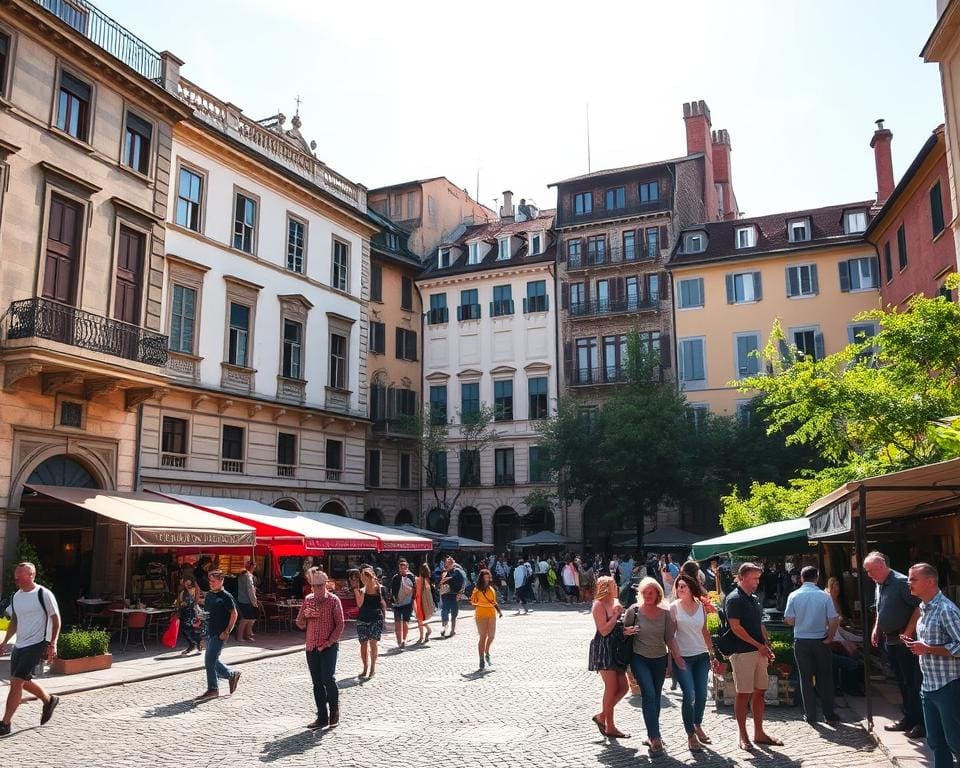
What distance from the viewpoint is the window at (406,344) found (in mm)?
43125

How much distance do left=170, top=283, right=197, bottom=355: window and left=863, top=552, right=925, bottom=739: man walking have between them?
68.6 feet

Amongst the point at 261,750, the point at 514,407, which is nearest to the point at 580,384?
the point at 514,407

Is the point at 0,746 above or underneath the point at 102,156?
underneath

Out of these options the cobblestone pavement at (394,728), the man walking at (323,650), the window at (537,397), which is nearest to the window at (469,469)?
the window at (537,397)

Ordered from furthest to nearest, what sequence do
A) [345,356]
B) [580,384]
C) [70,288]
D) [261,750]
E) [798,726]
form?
1. [580,384]
2. [345,356]
3. [70,288]
4. [798,726]
5. [261,750]

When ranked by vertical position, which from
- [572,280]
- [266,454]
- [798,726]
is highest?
[572,280]

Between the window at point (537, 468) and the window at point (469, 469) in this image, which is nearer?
the window at point (537, 468)

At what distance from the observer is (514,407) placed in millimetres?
43562

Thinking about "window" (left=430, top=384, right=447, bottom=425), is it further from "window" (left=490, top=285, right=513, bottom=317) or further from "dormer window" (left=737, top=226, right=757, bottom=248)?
"dormer window" (left=737, top=226, right=757, bottom=248)

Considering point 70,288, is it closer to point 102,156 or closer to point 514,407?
point 102,156

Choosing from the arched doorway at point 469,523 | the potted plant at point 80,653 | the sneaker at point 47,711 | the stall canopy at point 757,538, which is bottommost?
the sneaker at point 47,711

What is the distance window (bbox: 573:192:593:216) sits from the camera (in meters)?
44.5

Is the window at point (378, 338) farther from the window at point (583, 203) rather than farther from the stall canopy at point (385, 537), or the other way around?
the stall canopy at point (385, 537)

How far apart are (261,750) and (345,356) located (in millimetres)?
24630
